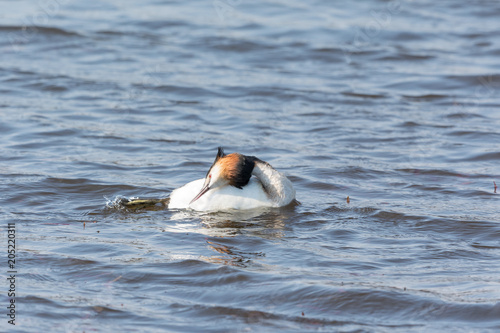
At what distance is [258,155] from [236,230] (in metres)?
2.77

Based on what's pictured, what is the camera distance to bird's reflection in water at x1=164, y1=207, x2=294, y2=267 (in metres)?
6.14

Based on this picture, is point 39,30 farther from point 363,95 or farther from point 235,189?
point 235,189

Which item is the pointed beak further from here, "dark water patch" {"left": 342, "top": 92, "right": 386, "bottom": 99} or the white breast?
"dark water patch" {"left": 342, "top": 92, "right": 386, "bottom": 99}

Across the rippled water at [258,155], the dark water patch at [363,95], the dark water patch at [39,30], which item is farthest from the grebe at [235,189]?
the dark water patch at [39,30]

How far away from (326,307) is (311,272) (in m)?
0.61

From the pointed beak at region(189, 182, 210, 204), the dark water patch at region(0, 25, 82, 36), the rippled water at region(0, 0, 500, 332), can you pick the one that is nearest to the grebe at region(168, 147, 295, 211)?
the pointed beak at region(189, 182, 210, 204)

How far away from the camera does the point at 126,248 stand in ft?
20.5

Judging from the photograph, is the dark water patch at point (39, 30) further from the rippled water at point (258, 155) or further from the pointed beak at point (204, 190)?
the pointed beak at point (204, 190)

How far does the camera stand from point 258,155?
953 cm

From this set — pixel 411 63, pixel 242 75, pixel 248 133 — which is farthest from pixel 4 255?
pixel 411 63

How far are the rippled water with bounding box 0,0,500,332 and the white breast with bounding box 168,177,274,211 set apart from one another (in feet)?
0.34

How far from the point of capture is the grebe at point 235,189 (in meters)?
7.18

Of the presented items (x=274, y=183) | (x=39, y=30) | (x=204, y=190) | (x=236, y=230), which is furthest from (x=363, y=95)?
(x=39, y=30)

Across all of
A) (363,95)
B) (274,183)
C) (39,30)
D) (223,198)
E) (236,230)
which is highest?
(39,30)
